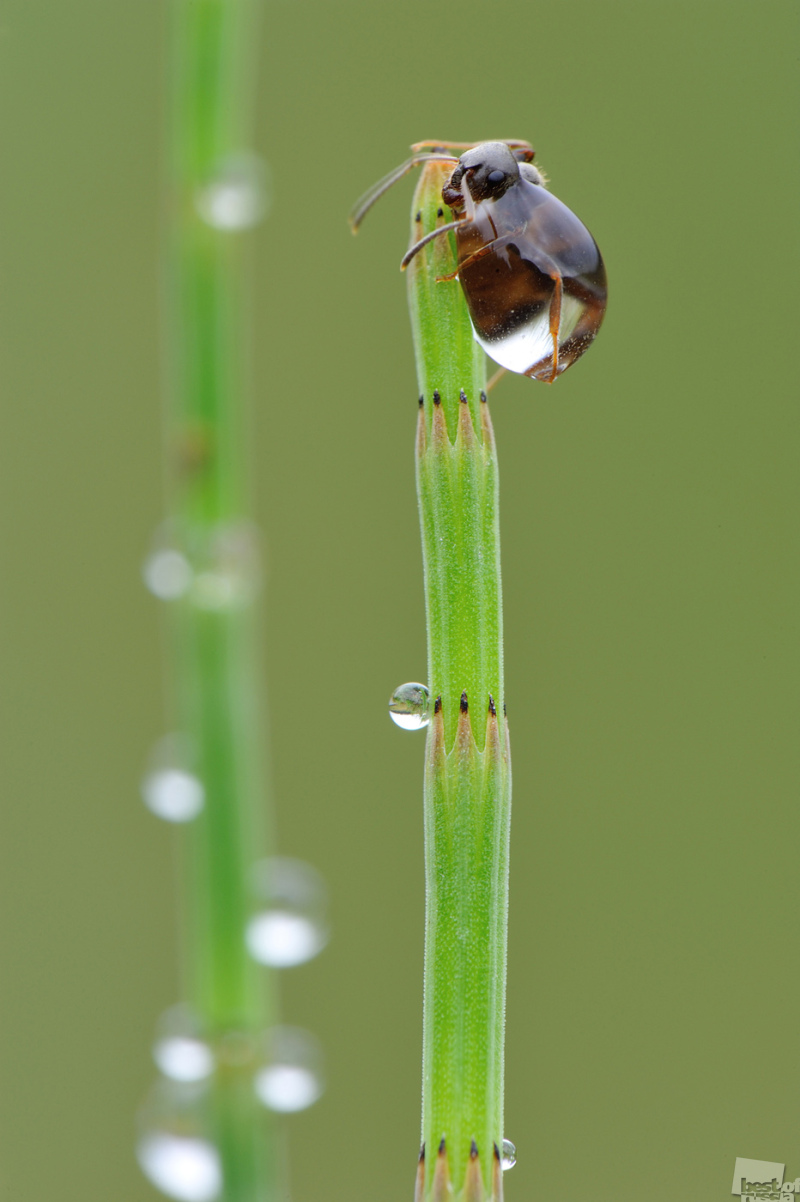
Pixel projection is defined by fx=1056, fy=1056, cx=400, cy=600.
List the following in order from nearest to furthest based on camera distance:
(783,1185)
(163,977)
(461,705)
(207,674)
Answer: (207,674), (461,705), (783,1185), (163,977)

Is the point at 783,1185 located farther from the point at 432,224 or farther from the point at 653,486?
the point at 653,486

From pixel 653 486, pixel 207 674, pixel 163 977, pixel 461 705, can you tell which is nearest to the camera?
pixel 207 674

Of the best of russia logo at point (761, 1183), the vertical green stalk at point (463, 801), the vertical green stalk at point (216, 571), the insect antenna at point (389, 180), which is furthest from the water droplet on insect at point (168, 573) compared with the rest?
the best of russia logo at point (761, 1183)

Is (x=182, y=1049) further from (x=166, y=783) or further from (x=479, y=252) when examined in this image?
(x=479, y=252)

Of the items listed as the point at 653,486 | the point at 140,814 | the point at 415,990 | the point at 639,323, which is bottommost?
the point at 415,990

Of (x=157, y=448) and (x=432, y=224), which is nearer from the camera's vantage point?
(x=432, y=224)

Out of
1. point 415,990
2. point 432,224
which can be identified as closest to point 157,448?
point 415,990

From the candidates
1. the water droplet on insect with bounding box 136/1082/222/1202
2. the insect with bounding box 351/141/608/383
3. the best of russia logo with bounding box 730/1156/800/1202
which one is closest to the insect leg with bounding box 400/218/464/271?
the insect with bounding box 351/141/608/383
